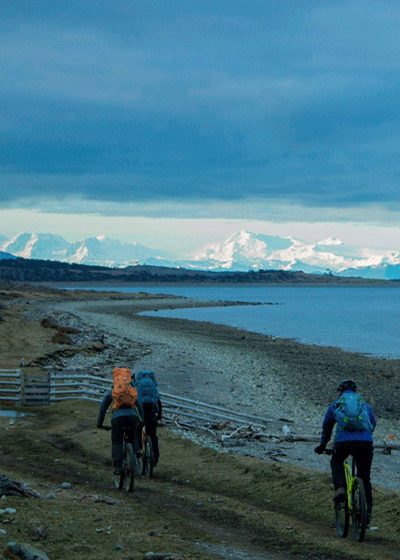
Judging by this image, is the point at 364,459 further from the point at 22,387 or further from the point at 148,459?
the point at 22,387

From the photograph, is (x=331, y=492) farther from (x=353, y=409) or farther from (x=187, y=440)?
(x=187, y=440)

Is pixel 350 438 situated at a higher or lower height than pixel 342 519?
higher

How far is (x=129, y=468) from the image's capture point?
43.5ft

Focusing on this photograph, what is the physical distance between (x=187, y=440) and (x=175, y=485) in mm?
4213

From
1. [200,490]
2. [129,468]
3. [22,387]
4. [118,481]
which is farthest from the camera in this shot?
[22,387]

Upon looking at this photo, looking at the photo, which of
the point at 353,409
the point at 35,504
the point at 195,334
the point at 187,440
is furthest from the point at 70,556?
the point at 195,334

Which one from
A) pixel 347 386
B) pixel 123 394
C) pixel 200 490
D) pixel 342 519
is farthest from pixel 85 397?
pixel 347 386

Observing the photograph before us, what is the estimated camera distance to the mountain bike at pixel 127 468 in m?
13.2

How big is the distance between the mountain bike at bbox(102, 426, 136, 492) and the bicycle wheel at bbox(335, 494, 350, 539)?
3.76m

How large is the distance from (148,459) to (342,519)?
5193mm

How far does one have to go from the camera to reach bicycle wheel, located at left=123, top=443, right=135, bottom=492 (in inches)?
519

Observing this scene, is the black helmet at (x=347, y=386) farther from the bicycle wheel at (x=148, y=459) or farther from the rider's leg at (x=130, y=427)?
the bicycle wheel at (x=148, y=459)

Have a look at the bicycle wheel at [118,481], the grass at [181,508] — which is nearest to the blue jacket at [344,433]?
the grass at [181,508]

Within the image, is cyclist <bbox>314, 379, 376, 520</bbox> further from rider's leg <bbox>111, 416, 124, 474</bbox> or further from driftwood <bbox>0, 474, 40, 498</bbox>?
driftwood <bbox>0, 474, 40, 498</bbox>
